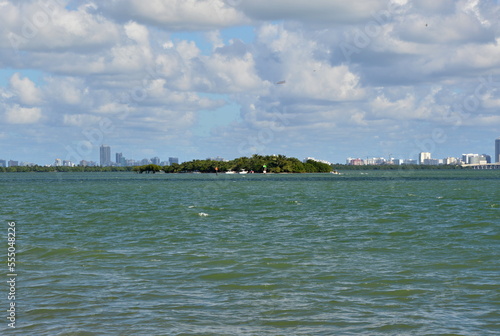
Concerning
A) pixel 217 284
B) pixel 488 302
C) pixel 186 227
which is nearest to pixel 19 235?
pixel 186 227

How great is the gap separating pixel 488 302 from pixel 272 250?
Result: 47.0ft

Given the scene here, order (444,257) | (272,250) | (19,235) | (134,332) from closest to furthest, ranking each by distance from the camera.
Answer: (134,332) → (444,257) → (272,250) → (19,235)

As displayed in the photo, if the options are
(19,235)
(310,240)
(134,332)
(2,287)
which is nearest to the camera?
(134,332)

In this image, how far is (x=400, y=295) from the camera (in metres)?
21.0

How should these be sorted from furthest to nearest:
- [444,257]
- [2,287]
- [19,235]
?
[19,235]
[444,257]
[2,287]

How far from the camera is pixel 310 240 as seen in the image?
37.2 metres

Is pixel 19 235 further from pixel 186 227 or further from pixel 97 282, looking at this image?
pixel 97 282

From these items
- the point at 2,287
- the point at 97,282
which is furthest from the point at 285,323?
the point at 2,287

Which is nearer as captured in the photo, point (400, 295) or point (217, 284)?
point (400, 295)

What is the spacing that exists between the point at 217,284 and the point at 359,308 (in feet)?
20.3

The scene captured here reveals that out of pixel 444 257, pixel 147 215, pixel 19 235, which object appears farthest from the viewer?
pixel 147 215

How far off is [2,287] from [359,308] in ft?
42.9

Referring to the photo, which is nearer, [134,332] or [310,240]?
[134,332]

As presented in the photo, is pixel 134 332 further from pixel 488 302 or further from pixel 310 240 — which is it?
pixel 310 240
